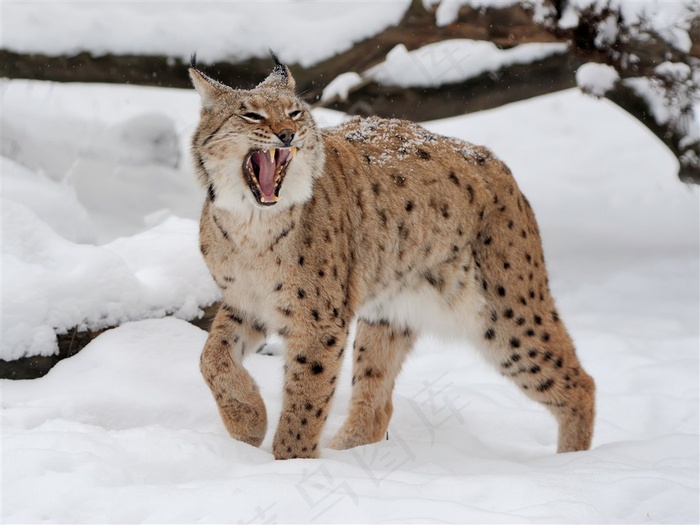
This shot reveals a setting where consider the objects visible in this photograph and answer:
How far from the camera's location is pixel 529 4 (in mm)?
7547

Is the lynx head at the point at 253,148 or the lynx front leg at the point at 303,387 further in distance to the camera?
the lynx front leg at the point at 303,387

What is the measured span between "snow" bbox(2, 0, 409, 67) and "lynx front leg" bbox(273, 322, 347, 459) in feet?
12.2

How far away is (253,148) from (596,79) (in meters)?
4.83

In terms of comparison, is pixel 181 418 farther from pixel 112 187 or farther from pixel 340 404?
pixel 112 187

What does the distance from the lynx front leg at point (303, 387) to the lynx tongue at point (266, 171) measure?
71cm

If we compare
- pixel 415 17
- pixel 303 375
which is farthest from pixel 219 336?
pixel 415 17

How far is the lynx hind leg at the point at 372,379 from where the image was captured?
545 centimetres

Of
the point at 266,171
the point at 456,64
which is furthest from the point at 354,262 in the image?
the point at 456,64

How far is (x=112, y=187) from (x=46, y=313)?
13.2 ft

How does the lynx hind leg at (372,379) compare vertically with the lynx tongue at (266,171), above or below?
below

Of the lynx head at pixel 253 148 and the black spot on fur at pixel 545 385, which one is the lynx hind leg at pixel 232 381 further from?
the black spot on fur at pixel 545 385

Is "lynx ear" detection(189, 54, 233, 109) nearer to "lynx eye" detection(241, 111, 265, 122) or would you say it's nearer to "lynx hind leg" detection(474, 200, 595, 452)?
"lynx eye" detection(241, 111, 265, 122)

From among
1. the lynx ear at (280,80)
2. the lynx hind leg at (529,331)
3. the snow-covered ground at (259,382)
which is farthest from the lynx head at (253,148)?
the lynx hind leg at (529,331)

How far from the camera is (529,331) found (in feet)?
17.5
